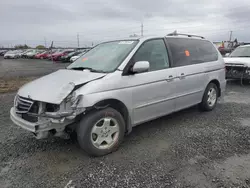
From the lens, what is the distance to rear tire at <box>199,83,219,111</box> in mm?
4980

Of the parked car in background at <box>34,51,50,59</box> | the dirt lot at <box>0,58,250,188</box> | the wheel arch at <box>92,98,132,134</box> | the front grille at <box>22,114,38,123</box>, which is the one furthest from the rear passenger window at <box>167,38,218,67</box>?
the parked car in background at <box>34,51,50,59</box>

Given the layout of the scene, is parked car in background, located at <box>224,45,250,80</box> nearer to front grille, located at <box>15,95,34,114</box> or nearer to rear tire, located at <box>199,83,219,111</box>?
rear tire, located at <box>199,83,219,111</box>

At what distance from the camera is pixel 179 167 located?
9.53 ft

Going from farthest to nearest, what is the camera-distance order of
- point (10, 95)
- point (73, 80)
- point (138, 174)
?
1. point (10, 95)
2. point (73, 80)
3. point (138, 174)

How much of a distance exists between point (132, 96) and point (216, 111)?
288 cm

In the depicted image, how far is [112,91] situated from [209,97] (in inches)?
117

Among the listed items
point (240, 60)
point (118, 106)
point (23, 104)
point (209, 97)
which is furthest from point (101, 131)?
point (240, 60)

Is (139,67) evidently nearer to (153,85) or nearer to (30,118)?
(153,85)

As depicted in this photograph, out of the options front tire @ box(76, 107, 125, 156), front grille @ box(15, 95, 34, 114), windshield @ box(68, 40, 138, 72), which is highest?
windshield @ box(68, 40, 138, 72)

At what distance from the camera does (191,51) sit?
4.63 m

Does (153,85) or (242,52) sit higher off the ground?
(242,52)

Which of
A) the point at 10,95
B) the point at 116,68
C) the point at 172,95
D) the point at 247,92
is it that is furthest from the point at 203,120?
the point at 10,95

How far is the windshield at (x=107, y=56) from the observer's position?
11.4ft

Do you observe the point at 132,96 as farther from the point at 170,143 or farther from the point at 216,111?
the point at 216,111
